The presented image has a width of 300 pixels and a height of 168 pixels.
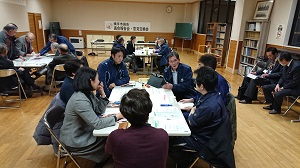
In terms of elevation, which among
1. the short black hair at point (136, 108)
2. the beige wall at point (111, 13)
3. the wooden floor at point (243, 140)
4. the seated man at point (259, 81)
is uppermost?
the beige wall at point (111, 13)

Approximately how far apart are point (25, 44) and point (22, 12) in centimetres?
434

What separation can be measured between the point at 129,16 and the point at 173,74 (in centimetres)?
1067

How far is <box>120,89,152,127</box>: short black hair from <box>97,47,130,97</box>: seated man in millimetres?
1709

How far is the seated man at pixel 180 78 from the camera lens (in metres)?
3.03

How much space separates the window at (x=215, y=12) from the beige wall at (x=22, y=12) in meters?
8.66

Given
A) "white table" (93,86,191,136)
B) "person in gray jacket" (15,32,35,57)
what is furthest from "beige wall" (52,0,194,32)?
"white table" (93,86,191,136)

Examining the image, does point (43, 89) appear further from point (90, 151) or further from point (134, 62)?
point (90, 151)

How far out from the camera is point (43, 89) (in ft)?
16.3

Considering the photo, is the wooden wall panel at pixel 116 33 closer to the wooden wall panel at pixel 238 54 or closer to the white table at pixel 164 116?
the wooden wall panel at pixel 238 54

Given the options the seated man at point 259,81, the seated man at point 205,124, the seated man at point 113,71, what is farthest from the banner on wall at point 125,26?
the seated man at point 205,124

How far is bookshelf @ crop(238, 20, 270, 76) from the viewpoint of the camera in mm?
6246

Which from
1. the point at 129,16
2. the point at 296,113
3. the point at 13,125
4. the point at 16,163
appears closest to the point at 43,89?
the point at 13,125

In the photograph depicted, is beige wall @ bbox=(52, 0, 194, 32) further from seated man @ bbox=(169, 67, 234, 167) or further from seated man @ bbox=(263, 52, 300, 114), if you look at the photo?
seated man @ bbox=(169, 67, 234, 167)

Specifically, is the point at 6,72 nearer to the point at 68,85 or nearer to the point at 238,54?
the point at 68,85
